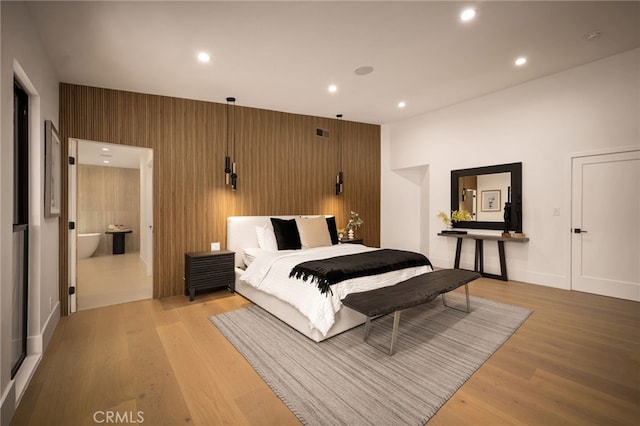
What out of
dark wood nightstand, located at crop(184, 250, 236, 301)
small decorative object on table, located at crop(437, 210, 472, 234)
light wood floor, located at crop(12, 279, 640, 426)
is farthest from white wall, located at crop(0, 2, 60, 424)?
small decorative object on table, located at crop(437, 210, 472, 234)

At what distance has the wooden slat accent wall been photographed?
378 centimetres

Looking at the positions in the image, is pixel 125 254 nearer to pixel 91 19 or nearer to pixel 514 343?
pixel 91 19

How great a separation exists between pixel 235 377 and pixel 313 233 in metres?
2.61

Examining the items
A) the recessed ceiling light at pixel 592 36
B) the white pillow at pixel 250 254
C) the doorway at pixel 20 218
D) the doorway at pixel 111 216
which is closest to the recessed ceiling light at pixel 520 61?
the recessed ceiling light at pixel 592 36

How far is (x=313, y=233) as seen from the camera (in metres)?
4.52

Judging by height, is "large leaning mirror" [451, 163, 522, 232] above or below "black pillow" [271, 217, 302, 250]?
above

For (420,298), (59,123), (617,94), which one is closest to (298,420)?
(420,298)

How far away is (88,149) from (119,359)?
5.77m

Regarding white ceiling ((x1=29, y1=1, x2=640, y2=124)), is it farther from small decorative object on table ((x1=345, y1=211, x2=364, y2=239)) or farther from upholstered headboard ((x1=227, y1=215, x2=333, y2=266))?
small decorative object on table ((x1=345, y1=211, x2=364, y2=239))

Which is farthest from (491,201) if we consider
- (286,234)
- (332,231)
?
(286,234)

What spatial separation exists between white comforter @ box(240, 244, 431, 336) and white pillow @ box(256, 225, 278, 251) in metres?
0.47

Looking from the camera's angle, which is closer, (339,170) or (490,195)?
(490,195)

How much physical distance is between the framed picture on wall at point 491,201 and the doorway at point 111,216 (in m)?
5.66

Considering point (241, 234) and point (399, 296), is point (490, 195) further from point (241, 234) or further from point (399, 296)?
point (241, 234)
